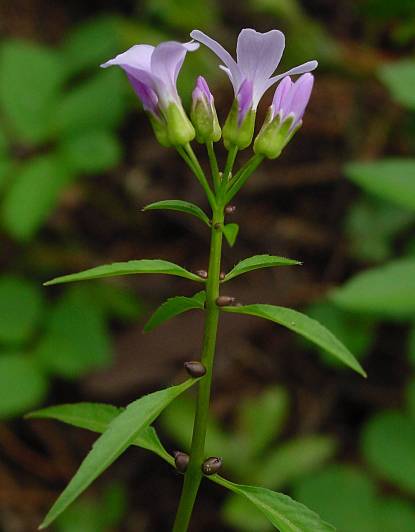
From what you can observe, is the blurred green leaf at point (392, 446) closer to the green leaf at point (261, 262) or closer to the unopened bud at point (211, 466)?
the unopened bud at point (211, 466)

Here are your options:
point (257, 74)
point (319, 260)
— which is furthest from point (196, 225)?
point (257, 74)

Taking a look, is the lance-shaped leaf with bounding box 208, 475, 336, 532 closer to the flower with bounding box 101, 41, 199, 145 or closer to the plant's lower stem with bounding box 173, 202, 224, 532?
the plant's lower stem with bounding box 173, 202, 224, 532

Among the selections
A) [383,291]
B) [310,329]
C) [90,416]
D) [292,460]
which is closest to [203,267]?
[292,460]

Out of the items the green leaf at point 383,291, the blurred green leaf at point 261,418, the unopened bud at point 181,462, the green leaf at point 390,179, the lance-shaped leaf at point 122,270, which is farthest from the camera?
the blurred green leaf at point 261,418

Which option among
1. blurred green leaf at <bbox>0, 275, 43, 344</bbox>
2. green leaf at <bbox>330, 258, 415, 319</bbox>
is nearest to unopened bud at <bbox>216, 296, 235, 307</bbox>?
green leaf at <bbox>330, 258, 415, 319</bbox>

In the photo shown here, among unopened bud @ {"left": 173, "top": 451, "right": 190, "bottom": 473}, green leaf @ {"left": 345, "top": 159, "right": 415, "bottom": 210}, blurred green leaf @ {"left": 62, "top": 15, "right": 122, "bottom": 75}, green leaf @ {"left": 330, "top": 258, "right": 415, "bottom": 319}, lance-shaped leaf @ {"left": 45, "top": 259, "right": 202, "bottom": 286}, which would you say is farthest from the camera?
blurred green leaf @ {"left": 62, "top": 15, "right": 122, "bottom": 75}

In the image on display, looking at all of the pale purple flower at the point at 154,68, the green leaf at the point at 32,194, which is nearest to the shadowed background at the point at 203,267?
the green leaf at the point at 32,194

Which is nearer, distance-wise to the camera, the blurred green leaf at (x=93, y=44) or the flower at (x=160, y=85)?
the flower at (x=160, y=85)
